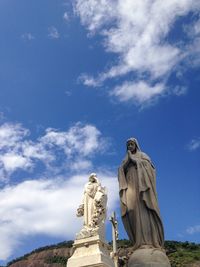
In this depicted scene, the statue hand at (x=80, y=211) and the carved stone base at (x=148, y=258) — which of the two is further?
the statue hand at (x=80, y=211)

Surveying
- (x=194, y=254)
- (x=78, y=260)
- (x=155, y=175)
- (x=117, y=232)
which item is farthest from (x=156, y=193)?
(x=194, y=254)

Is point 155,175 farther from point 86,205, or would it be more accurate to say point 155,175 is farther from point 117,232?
point 117,232

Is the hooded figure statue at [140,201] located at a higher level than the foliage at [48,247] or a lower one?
lower

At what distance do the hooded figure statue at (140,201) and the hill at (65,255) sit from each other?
252 feet

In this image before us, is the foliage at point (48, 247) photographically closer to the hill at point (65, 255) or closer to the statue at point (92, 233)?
the hill at point (65, 255)

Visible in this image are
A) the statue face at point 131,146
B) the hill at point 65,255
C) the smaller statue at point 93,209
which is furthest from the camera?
the hill at point 65,255

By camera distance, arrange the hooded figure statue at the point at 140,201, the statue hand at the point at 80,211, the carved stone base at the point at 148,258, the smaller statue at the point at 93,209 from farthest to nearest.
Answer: the statue hand at the point at 80,211
the smaller statue at the point at 93,209
the hooded figure statue at the point at 140,201
the carved stone base at the point at 148,258

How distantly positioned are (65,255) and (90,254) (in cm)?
10700

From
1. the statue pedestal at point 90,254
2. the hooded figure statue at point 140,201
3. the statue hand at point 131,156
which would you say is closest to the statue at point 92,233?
the statue pedestal at point 90,254

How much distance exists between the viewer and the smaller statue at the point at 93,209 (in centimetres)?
1141

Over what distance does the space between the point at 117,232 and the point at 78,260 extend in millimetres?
5066

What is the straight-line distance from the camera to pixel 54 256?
4530 inches

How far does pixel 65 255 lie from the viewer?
371ft

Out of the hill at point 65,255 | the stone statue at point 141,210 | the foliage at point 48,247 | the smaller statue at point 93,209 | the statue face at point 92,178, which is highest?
the foliage at point 48,247
